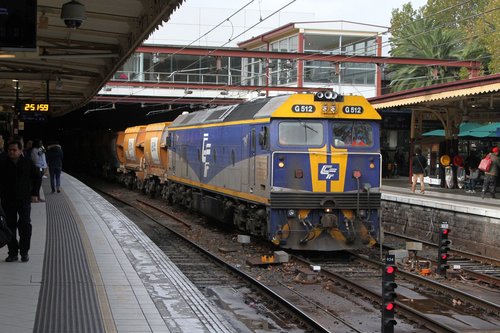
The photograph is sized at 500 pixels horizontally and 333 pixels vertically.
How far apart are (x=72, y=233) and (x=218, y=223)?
26.3ft

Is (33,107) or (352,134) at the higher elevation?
(33,107)

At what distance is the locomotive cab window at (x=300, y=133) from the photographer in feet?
47.8

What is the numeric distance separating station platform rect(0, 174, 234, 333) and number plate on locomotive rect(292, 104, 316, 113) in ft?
13.4

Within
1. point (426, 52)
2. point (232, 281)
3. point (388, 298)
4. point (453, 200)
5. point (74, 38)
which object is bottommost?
point (232, 281)

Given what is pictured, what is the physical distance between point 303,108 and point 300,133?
1.73ft

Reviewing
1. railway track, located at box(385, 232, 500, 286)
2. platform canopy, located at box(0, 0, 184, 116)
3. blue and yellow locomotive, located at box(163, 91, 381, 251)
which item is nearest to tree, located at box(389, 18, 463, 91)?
platform canopy, located at box(0, 0, 184, 116)

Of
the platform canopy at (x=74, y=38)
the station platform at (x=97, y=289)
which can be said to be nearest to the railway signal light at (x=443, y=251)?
the station platform at (x=97, y=289)

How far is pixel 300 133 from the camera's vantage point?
1472cm

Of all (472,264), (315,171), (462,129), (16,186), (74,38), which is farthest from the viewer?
(462,129)

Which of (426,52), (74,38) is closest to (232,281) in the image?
(74,38)

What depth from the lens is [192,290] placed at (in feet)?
30.1

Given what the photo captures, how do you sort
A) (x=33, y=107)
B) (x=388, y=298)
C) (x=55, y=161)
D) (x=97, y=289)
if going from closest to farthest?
(x=388, y=298) < (x=97, y=289) < (x=55, y=161) < (x=33, y=107)

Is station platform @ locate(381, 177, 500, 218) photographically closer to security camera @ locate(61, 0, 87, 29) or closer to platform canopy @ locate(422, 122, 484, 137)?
platform canopy @ locate(422, 122, 484, 137)

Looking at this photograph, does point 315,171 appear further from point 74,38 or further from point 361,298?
point 74,38
